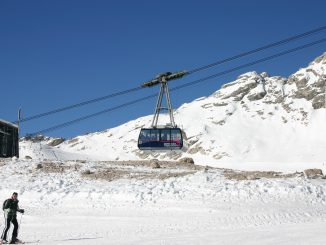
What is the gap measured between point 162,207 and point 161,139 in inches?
285

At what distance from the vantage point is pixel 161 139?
3334cm

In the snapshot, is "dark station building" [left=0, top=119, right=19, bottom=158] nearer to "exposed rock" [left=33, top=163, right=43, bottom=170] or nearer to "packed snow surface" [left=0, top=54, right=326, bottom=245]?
"packed snow surface" [left=0, top=54, right=326, bottom=245]

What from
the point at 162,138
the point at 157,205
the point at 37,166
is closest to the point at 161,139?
the point at 162,138

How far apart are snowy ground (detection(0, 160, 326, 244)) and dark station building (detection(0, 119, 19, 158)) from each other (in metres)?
12.2

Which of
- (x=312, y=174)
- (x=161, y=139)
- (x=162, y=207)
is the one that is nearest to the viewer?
(x=162, y=207)

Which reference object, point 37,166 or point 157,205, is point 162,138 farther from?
point 37,166

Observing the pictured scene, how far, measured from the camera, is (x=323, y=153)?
556 ft

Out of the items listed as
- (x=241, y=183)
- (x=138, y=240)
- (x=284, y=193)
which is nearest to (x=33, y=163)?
(x=241, y=183)

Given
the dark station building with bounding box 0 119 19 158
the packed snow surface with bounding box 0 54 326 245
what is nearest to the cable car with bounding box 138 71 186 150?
the packed snow surface with bounding box 0 54 326 245

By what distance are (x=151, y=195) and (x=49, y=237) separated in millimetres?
9813

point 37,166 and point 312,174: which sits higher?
point 37,166

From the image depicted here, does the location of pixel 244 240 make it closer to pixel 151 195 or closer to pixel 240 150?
pixel 151 195

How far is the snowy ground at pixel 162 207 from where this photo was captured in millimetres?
18938

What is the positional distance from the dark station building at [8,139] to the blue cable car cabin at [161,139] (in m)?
20.2
